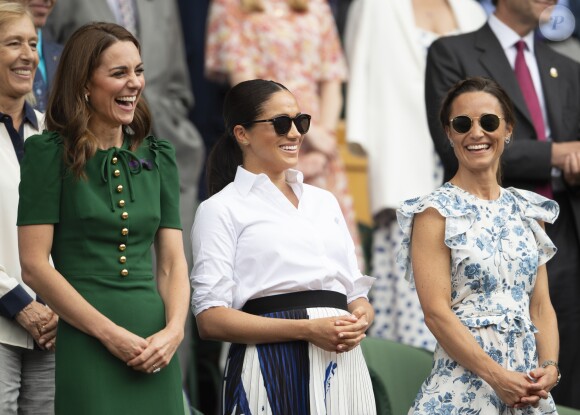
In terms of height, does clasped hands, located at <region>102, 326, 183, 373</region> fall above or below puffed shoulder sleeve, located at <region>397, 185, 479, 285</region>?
below

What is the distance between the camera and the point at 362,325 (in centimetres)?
461

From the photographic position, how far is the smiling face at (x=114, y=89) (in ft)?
14.8

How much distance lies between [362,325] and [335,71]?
3.25 metres

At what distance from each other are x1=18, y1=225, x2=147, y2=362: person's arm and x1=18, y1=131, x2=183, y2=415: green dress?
5 cm

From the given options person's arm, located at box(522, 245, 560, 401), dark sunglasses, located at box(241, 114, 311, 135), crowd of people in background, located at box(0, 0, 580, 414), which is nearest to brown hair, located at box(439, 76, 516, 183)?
crowd of people in background, located at box(0, 0, 580, 414)

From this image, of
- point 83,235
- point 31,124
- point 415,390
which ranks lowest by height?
A: point 415,390

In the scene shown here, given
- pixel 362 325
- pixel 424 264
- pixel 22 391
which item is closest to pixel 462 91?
pixel 424 264

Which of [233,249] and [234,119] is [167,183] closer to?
[233,249]

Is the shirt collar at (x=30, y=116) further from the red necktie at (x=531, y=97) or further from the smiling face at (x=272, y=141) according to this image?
the red necktie at (x=531, y=97)

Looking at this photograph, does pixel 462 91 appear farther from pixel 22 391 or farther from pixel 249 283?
pixel 22 391

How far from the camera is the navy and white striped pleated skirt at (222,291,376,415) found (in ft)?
15.0

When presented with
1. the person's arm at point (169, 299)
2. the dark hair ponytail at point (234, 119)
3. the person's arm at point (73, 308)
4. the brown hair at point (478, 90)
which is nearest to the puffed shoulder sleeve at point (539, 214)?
the brown hair at point (478, 90)

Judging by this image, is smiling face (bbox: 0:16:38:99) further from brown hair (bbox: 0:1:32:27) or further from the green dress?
the green dress

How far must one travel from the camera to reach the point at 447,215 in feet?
15.7
